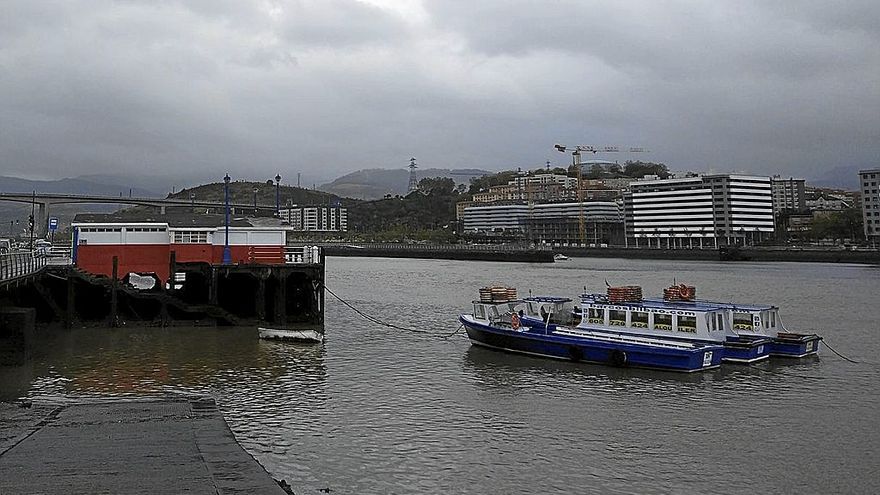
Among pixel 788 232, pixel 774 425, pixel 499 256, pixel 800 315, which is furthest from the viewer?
pixel 788 232

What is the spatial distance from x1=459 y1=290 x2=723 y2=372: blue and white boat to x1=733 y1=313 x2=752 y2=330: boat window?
12.2 feet

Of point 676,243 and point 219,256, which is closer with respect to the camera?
point 219,256

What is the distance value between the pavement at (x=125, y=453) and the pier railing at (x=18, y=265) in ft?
42.7

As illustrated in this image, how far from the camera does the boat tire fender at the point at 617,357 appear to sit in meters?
26.5

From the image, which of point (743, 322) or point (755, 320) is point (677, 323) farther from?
point (755, 320)

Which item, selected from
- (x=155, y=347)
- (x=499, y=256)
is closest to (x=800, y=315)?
(x=155, y=347)

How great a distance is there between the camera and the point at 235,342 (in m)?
32.3

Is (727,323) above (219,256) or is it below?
below

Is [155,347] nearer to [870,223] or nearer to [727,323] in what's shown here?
[727,323]

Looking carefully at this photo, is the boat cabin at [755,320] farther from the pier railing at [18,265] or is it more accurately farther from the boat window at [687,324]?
the pier railing at [18,265]

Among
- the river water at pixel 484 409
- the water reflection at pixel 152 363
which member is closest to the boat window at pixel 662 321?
the river water at pixel 484 409

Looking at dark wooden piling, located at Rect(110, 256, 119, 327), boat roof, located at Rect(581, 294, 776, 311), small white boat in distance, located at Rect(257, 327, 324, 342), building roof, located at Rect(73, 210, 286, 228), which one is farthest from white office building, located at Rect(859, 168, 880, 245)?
dark wooden piling, located at Rect(110, 256, 119, 327)

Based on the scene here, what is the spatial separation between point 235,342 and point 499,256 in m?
116

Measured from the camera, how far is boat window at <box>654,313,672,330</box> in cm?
2830
